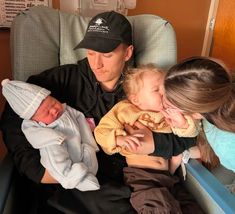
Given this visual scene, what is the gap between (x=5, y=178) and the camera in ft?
3.27

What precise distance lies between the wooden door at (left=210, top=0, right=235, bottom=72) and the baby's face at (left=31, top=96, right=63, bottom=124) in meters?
1.20

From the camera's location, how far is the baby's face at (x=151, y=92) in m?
1.17

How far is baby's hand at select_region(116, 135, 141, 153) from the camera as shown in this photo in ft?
3.52

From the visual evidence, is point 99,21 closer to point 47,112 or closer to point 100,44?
point 100,44

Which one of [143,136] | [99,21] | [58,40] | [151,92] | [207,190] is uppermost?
[99,21]

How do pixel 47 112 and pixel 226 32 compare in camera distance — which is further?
pixel 226 32

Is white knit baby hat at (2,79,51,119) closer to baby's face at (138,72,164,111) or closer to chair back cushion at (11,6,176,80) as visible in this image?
chair back cushion at (11,6,176,80)

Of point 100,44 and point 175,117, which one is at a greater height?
point 100,44

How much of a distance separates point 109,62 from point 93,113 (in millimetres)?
212

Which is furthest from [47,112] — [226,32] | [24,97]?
[226,32]

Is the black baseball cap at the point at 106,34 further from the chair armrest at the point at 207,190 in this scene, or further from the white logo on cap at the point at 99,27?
the chair armrest at the point at 207,190

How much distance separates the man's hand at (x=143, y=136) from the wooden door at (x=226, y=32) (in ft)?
3.11

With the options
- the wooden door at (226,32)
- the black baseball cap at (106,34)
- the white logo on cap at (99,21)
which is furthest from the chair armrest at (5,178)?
the wooden door at (226,32)

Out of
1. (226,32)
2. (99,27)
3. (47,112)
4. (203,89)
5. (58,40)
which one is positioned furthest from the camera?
(226,32)
